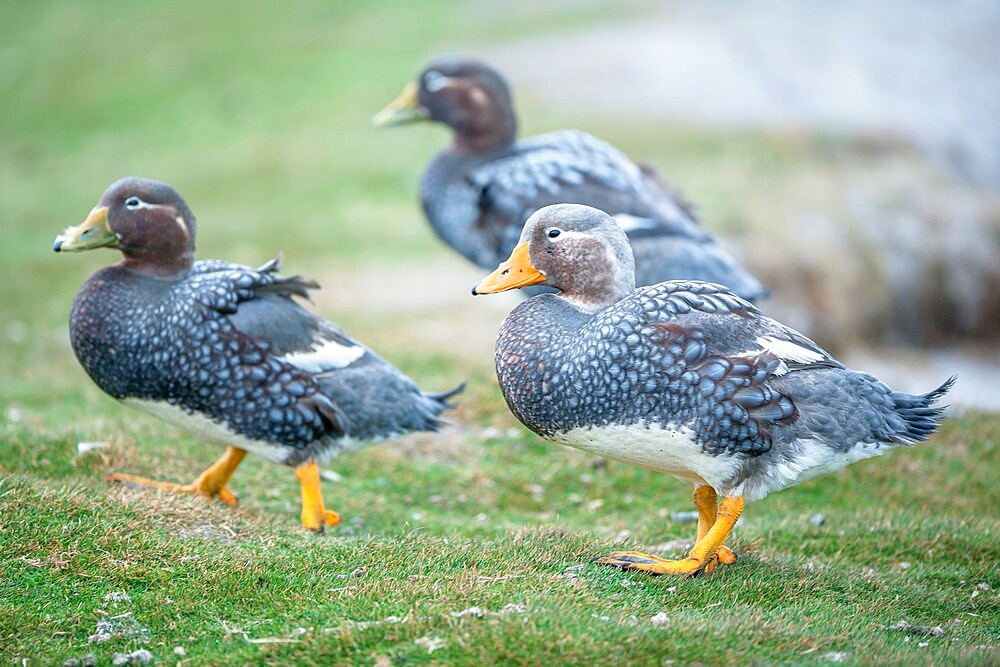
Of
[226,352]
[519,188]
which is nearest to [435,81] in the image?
[519,188]

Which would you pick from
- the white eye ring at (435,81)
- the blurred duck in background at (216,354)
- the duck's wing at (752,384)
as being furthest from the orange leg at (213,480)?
the white eye ring at (435,81)

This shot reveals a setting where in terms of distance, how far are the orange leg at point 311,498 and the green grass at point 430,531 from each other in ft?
0.61

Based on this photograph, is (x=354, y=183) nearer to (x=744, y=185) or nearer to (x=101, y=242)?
(x=744, y=185)

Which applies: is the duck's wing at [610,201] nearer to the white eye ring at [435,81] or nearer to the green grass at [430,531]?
the white eye ring at [435,81]

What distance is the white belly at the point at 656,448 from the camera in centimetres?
560

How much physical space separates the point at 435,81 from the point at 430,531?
4.59 metres

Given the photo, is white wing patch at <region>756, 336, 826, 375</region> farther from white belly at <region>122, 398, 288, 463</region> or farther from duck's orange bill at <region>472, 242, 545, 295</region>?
white belly at <region>122, 398, 288, 463</region>

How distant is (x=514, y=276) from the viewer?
6.07m

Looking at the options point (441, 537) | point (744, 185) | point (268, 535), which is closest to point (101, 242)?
point (268, 535)

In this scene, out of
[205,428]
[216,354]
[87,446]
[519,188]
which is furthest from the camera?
[519,188]

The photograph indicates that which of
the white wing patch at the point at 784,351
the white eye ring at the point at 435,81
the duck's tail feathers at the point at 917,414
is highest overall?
the white eye ring at the point at 435,81

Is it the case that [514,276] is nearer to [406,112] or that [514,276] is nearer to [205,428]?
[205,428]

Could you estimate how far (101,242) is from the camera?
6.71 meters

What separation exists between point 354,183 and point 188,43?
10178 mm
